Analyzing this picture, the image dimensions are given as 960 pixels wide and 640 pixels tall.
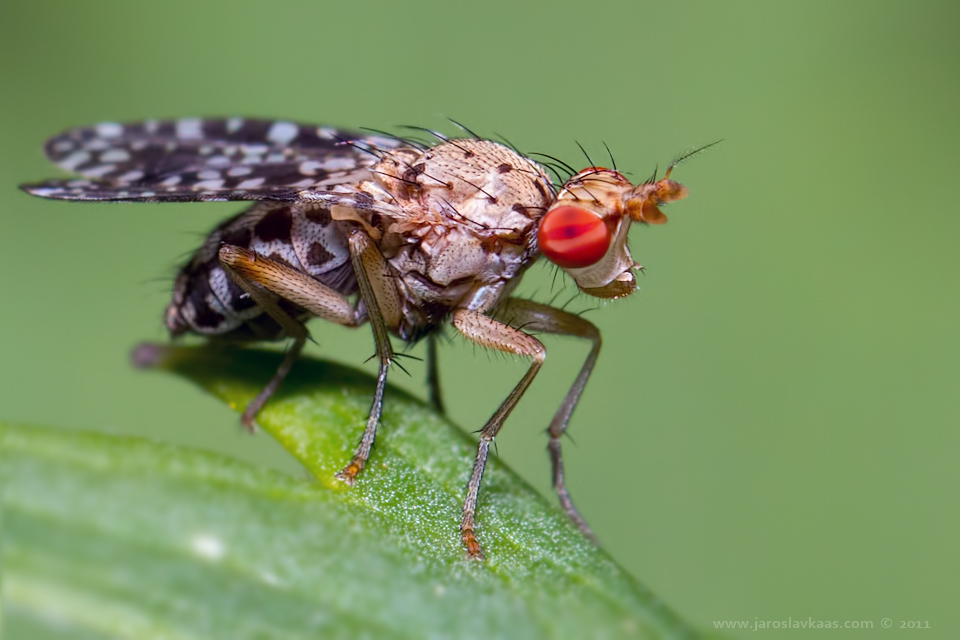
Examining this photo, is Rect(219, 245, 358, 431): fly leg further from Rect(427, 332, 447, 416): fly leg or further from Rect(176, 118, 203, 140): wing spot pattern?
Rect(176, 118, 203, 140): wing spot pattern

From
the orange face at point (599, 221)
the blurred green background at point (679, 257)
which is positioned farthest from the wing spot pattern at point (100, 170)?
the orange face at point (599, 221)

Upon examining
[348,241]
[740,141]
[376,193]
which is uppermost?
[740,141]

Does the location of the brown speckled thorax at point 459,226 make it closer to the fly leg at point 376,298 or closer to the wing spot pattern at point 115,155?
the fly leg at point 376,298

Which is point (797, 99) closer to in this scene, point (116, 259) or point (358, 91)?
point (358, 91)

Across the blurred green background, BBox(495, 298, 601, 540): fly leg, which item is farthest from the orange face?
the blurred green background

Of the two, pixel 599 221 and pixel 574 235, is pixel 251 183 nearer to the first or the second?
pixel 574 235

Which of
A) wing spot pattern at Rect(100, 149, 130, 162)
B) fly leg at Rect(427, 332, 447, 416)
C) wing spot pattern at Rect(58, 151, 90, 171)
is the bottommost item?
fly leg at Rect(427, 332, 447, 416)

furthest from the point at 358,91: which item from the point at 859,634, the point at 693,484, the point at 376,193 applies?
the point at 859,634
